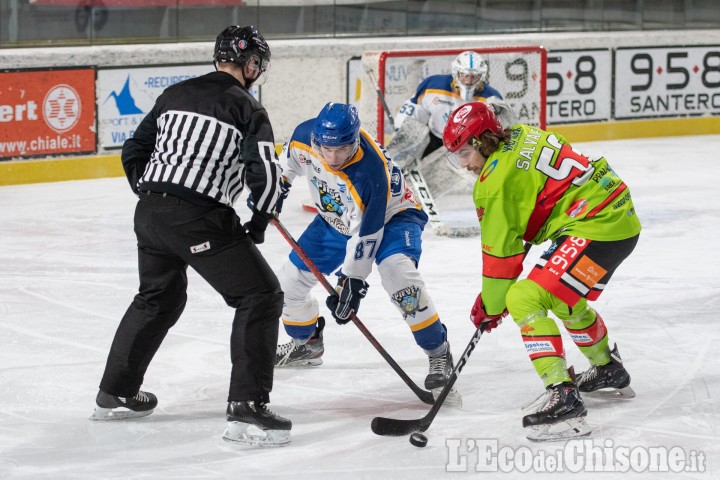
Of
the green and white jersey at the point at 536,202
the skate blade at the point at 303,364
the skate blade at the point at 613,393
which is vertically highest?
the green and white jersey at the point at 536,202

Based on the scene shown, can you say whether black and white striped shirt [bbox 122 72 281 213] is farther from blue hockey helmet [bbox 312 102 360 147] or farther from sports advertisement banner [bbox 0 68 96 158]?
sports advertisement banner [bbox 0 68 96 158]

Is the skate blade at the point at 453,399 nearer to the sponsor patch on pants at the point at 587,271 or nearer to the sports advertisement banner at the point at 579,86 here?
the sponsor patch on pants at the point at 587,271

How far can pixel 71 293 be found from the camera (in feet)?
18.0

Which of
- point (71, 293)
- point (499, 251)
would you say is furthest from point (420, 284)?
point (71, 293)

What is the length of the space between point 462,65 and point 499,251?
11.8 ft

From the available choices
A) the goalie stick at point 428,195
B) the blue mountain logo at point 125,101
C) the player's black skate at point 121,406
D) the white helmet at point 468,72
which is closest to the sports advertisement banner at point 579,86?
the goalie stick at point 428,195

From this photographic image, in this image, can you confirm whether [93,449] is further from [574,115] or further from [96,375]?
[574,115]

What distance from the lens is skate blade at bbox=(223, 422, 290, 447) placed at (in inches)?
141

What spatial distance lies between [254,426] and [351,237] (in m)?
0.80

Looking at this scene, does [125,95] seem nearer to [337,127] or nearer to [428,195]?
[428,195]

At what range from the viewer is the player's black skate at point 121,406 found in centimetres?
375

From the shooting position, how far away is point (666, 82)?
415 inches

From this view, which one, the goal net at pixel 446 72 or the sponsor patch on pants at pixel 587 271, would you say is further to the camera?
the goal net at pixel 446 72

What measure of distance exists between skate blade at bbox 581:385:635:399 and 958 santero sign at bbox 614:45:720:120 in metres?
6.64
